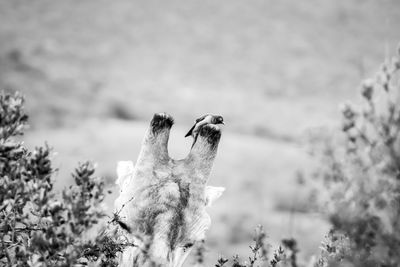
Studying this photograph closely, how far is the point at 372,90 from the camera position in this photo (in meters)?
2.73

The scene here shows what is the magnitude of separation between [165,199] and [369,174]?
1497 mm

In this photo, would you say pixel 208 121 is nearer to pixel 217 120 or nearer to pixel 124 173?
pixel 217 120

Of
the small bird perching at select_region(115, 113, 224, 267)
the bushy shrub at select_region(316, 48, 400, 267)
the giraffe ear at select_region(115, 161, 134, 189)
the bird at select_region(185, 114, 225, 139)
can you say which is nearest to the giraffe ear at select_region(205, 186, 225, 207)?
the small bird perching at select_region(115, 113, 224, 267)

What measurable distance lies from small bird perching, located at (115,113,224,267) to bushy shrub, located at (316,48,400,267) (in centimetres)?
106

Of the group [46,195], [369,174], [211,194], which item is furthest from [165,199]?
[369,174]

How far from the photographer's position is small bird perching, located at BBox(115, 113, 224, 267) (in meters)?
3.21

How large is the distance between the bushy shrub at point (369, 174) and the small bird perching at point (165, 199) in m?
1.06

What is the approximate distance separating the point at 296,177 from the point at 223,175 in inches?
627

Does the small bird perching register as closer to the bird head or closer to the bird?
the bird

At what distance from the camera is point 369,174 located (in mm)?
2598

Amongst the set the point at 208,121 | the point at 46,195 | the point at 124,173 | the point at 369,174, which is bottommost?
the point at 46,195

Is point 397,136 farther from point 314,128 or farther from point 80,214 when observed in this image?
point 80,214

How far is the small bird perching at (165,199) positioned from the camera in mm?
3205

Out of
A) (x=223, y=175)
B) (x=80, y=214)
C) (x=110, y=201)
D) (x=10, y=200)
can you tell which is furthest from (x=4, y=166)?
(x=223, y=175)
